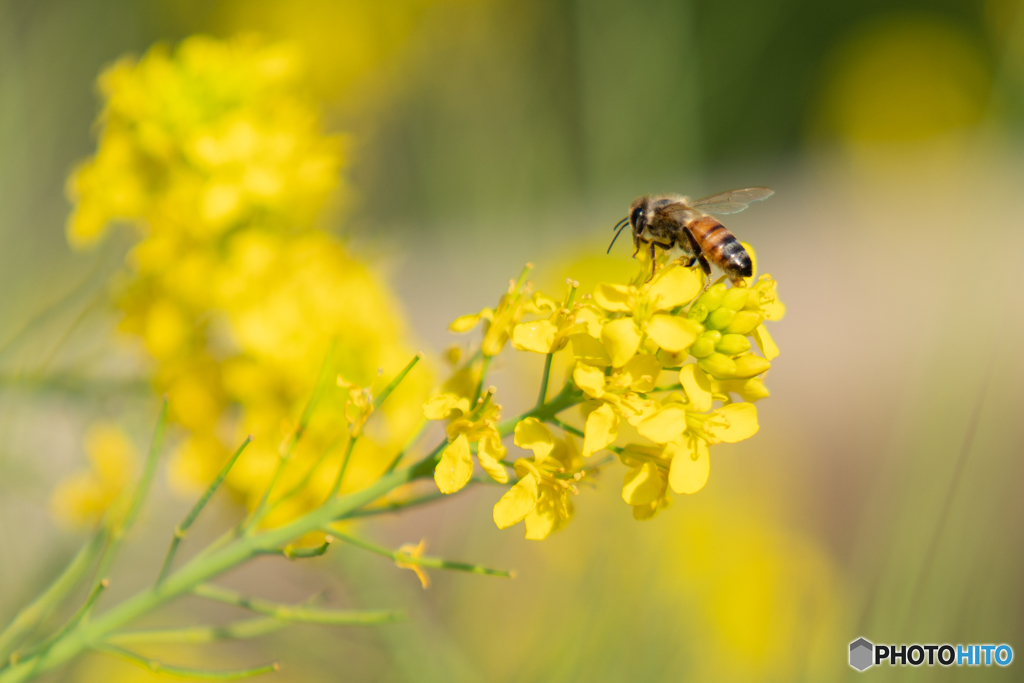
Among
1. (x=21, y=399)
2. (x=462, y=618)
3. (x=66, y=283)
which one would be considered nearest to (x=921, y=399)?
(x=462, y=618)

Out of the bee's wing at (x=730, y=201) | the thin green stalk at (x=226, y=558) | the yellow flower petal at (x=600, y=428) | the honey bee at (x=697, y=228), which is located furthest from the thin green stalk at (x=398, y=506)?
the bee's wing at (x=730, y=201)

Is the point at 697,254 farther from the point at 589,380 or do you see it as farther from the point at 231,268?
the point at 231,268

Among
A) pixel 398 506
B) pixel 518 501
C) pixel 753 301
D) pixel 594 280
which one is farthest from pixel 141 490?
pixel 594 280

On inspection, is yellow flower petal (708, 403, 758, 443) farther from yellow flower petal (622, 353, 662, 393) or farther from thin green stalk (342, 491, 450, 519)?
thin green stalk (342, 491, 450, 519)

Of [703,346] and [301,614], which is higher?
[703,346]

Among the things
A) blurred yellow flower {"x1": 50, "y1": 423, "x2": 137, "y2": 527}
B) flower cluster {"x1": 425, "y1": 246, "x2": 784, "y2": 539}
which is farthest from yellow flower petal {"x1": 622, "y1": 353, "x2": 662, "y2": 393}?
blurred yellow flower {"x1": 50, "y1": 423, "x2": 137, "y2": 527}
